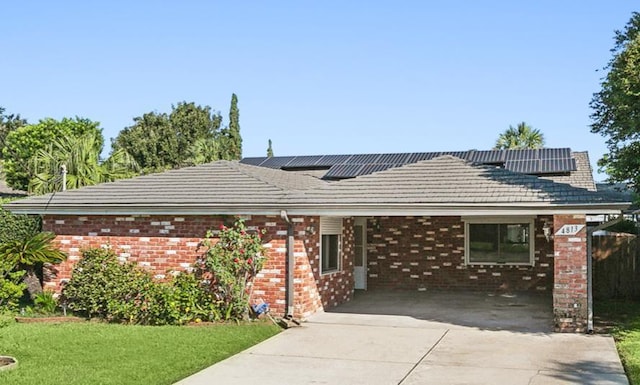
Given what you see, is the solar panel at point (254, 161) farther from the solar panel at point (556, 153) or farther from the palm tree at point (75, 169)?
the solar panel at point (556, 153)

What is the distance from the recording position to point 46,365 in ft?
29.7

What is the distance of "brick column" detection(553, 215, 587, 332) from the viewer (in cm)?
1177

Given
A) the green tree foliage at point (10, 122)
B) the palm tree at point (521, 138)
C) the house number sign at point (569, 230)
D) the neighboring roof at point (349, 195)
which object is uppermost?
the green tree foliage at point (10, 122)

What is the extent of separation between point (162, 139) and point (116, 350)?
118 ft

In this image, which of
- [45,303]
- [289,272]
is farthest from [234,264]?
[45,303]

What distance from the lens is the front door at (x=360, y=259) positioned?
1866cm

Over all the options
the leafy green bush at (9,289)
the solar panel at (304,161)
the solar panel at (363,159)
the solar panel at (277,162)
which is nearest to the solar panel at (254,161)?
the solar panel at (277,162)

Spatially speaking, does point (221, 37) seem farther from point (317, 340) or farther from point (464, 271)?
point (464, 271)

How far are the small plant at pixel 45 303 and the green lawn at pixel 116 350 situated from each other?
138 centimetres

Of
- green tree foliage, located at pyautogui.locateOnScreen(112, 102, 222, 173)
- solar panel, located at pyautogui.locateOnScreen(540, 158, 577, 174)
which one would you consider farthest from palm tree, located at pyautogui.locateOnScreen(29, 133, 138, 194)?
green tree foliage, located at pyautogui.locateOnScreen(112, 102, 222, 173)

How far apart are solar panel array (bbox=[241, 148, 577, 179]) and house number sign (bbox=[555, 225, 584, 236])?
8112mm

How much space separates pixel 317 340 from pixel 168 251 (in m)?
4.38

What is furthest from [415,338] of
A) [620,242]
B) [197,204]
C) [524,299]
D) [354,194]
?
[620,242]

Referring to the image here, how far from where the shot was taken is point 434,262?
18.4 metres
